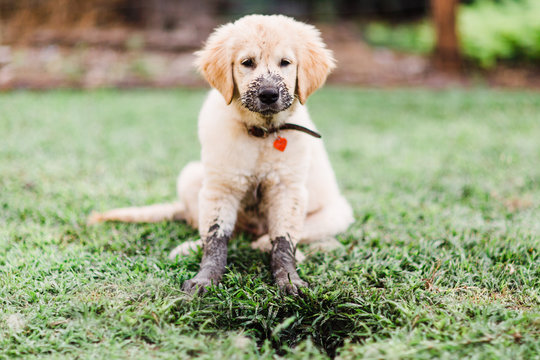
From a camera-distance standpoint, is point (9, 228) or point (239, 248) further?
point (9, 228)

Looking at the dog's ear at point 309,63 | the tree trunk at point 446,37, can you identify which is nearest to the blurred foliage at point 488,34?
the tree trunk at point 446,37

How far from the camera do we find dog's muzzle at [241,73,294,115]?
A: 2510 millimetres

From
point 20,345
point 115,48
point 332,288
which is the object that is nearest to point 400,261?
point 332,288

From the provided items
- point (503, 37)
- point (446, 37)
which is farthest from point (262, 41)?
point (503, 37)

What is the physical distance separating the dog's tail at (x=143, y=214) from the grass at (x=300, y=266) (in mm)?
89

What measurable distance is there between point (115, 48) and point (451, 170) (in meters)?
7.74

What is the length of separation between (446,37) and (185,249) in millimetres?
8110

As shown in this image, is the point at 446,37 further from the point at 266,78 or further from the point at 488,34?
the point at 266,78

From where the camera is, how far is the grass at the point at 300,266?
207 cm

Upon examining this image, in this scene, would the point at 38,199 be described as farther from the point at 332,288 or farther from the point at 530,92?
the point at 530,92

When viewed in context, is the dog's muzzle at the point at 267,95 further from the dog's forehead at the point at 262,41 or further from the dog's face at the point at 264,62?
the dog's forehead at the point at 262,41

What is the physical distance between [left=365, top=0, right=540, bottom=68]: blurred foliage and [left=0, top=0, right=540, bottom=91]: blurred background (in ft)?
0.08

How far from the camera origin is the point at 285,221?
2756 mm

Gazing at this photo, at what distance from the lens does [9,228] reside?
3.21m
